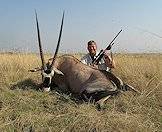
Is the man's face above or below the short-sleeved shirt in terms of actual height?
above

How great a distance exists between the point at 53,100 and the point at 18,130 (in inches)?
59.6

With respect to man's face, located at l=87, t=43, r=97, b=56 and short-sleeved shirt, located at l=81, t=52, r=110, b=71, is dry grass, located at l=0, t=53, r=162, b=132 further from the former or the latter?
man's face, located at l=87, t=43, r=97, b=56

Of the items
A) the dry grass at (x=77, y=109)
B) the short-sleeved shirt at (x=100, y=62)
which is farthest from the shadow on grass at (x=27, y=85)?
the short-sleeved shirt at (x=100, y=62)

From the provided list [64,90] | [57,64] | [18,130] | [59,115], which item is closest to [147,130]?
[59,115]

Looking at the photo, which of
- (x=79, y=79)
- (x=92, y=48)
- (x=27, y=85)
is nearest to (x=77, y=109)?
(x=79, y=79)

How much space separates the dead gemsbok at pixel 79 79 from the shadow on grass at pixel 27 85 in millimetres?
201

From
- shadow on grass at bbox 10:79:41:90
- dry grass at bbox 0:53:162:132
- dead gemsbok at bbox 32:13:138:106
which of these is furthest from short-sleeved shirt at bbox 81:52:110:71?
shadow on grass at bbox 10:79:41:90

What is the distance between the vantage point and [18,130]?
4648 mm

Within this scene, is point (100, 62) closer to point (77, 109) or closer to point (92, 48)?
point (92, 48)

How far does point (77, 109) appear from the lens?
214 inches

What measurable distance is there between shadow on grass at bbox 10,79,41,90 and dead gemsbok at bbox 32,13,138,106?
20cm

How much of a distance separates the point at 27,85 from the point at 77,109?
2.10 meters

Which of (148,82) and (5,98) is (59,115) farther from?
(148,82)

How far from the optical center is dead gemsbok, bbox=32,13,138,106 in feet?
20.9
